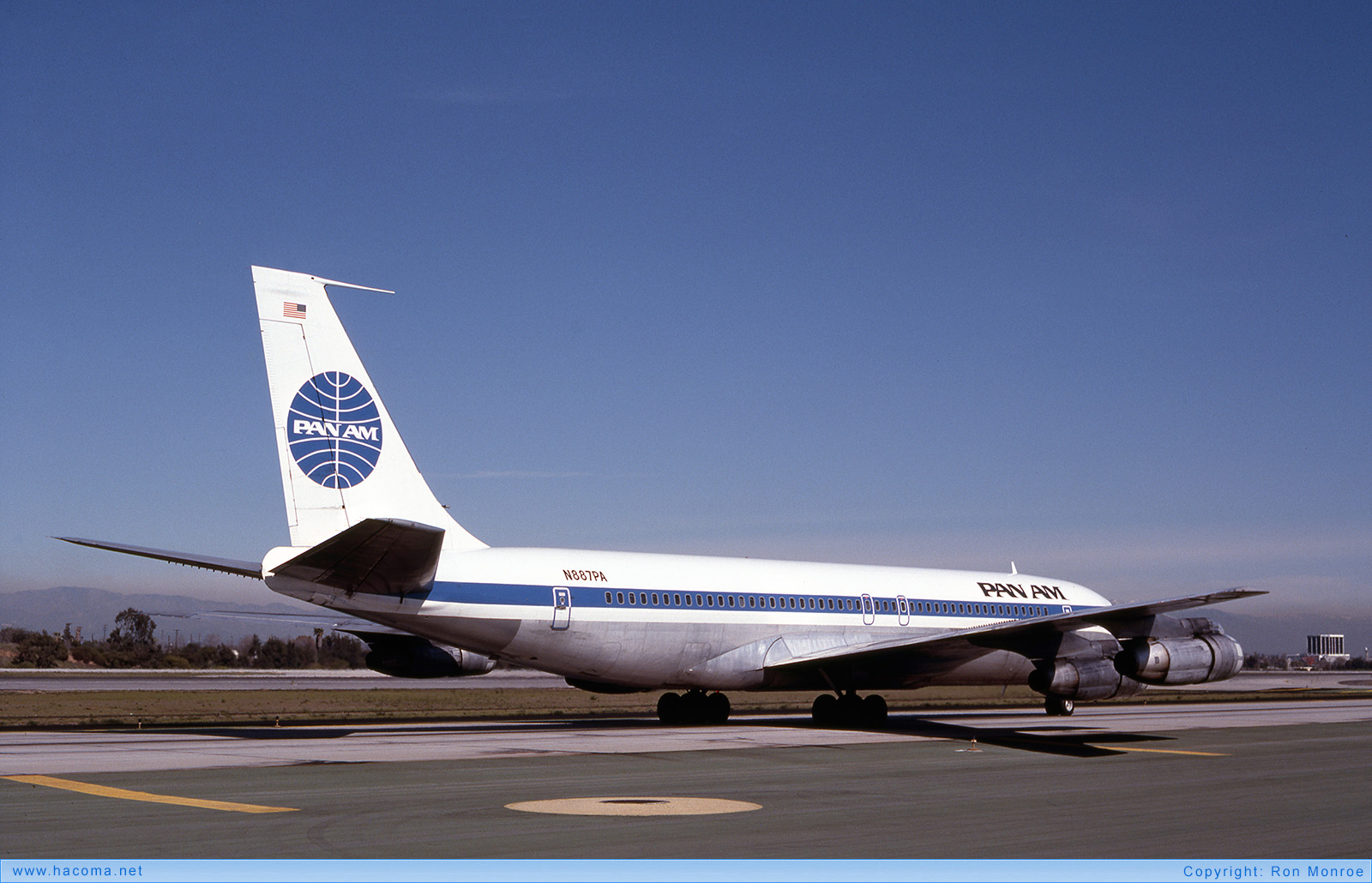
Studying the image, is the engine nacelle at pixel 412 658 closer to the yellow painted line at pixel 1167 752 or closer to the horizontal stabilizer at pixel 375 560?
the horizontal stabilizer at pixel 375 560

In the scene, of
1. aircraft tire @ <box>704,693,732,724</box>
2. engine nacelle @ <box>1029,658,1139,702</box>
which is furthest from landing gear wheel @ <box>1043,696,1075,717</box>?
aircraft tire @ <box>704,693,732,724</box>

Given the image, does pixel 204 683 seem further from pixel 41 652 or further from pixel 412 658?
pixel 41 652

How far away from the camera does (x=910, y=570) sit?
32.4 m

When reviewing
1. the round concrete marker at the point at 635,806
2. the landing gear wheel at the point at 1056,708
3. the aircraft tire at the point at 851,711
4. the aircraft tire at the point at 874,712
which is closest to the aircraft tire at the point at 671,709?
the aircraft tire at the point at 851,711

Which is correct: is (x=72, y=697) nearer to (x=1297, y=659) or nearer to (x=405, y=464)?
(x=405, y=464)

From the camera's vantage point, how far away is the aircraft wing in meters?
23.9

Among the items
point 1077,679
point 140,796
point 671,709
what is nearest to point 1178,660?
point 1077,679

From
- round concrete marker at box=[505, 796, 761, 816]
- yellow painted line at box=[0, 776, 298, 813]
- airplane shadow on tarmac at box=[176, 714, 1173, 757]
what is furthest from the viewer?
airplane shadow on tarmac at box=[176, 714, 1173, 757]

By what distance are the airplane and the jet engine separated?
0.04 meters

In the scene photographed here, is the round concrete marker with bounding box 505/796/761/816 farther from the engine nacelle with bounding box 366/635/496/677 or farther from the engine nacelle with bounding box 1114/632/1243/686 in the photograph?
the engine nacelle with bounding box 366/635/496/677

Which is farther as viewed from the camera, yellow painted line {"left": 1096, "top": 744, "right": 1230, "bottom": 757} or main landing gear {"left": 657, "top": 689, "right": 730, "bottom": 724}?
main landing gear {"left": 657, "top": 689, "right": 730, "bottom": 724}

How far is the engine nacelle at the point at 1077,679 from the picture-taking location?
82.8ft

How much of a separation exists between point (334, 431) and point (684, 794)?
10.6 m

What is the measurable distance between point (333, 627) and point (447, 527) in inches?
214
